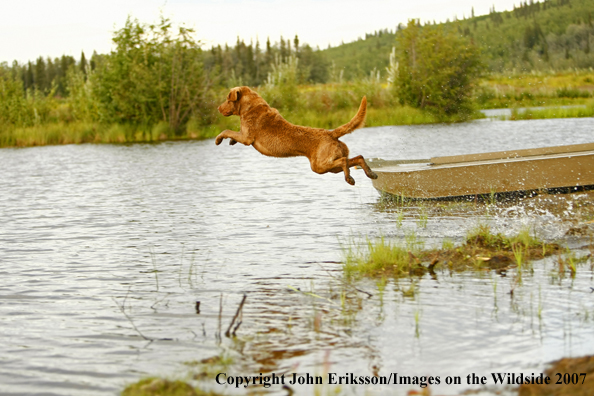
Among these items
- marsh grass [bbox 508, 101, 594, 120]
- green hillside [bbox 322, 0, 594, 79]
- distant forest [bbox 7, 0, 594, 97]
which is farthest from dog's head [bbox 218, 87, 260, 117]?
distant forest [bbox 7, 0, 594, 97]

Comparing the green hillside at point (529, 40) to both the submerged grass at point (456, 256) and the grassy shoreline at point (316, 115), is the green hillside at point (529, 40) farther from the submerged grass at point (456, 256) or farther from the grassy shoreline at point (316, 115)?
the submerged grass at point (456, 256)

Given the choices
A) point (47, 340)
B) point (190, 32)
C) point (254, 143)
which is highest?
point (190, 32)

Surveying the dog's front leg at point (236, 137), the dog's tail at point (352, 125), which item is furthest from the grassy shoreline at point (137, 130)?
the dog's tail at point (352, 125)

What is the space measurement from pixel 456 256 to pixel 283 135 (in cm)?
259

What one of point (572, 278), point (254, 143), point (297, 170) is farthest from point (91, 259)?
point (297, 170)

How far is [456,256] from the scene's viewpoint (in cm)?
782

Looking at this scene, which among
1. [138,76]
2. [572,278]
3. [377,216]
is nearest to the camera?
[572,278]

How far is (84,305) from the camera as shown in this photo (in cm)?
676

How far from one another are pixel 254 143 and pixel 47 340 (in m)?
3.34

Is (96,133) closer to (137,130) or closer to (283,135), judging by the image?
(137,130)

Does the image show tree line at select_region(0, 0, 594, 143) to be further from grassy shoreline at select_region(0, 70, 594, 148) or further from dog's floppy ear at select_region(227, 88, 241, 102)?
dog's floppy ear at select_region(227, 88, 241, 102)

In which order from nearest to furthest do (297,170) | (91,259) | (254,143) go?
1. (254,143)
2. (91,259)
3. (297,170)

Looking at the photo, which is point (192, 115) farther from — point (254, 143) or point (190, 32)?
point (254, 143)

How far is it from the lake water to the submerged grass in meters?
0.28
